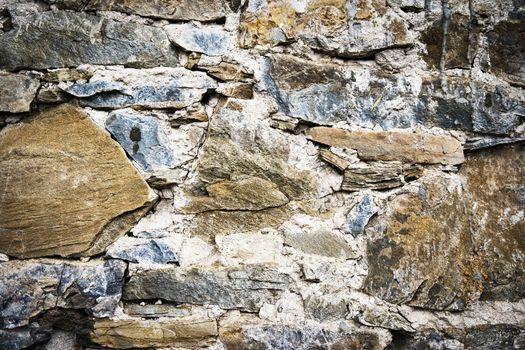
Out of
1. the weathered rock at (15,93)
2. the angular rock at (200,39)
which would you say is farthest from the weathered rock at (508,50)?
the weathered rock at (15,93)

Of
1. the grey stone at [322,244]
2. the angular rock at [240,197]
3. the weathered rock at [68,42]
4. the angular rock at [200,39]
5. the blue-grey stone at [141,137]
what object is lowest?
the grey stone at [322,244]

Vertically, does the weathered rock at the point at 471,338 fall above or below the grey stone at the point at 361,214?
below

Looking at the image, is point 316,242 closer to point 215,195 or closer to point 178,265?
point 215,195

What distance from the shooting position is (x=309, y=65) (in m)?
1.71

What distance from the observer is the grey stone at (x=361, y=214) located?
170 centimetres

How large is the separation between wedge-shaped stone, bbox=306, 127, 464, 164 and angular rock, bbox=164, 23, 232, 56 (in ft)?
1.53

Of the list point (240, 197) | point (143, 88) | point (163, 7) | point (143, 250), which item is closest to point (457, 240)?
point (240, 197)

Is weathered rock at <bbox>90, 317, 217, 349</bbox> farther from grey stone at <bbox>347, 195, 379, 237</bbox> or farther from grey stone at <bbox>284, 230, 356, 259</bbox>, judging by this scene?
grey stone at <bbox>347, 195, 379, 237</bbox>

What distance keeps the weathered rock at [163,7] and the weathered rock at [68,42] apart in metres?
0.04

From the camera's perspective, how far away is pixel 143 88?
1681 mm

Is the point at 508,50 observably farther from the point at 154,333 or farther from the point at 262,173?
the point at 154,333

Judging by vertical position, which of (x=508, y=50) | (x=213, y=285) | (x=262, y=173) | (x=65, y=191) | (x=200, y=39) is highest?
(x=508, y=50)

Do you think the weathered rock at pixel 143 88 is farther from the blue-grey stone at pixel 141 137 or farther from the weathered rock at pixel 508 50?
the weathered rock at pixel 508 50

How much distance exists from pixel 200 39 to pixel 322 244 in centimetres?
88
